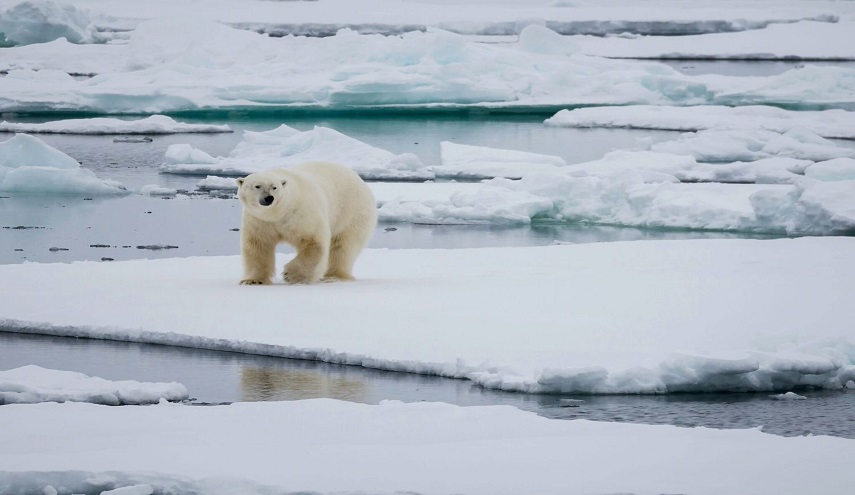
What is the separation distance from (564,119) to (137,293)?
1403 centimetres

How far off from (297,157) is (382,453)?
10.6 metres

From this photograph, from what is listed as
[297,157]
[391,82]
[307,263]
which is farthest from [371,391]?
[391,82]

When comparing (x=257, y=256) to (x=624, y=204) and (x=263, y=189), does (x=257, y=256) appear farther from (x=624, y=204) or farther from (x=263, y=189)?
(x=624, y=204)

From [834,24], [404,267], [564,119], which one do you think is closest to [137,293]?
[404,267]

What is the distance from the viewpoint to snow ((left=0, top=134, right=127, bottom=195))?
12.4m

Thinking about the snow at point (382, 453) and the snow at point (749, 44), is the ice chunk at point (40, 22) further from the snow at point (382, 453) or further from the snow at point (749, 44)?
the snow at point (382, 453)

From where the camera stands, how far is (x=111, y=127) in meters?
18.6

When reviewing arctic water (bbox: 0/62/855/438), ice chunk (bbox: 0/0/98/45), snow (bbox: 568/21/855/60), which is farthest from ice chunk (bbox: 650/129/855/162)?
ice chunk (bbox: 0/0/98/45)

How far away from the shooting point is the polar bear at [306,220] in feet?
19.0

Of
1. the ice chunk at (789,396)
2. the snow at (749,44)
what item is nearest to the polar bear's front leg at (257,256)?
the ice chunk at (789,396)

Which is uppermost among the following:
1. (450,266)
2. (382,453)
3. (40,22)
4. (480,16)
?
(480,16)

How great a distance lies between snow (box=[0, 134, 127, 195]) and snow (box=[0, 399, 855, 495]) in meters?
8.90

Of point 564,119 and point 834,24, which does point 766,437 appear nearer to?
point 564,119

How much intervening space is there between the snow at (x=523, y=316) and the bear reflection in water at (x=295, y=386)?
177 mm
